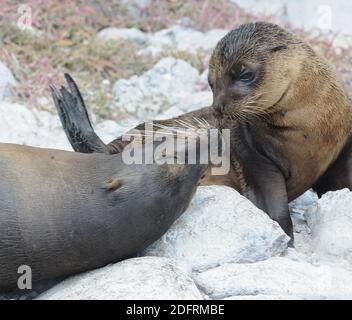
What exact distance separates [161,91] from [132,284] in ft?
17.5

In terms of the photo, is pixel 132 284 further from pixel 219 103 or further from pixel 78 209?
pixel 219 103

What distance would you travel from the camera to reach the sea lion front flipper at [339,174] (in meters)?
5.36

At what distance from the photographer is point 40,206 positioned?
14.0ft

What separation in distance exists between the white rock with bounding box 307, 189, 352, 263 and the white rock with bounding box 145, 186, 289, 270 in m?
0.33

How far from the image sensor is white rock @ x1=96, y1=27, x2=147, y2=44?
10.6 m

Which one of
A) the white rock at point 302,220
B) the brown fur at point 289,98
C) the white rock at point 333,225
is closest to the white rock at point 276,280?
the white rock at point 333,225

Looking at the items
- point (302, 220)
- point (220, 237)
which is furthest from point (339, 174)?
point (220, 237)

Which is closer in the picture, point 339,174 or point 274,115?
point 274,115

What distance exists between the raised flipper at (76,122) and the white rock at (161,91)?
9.97 ft

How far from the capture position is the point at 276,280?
163 inches

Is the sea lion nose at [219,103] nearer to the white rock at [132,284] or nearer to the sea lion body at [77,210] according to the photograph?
the sea lion body at [77,210]

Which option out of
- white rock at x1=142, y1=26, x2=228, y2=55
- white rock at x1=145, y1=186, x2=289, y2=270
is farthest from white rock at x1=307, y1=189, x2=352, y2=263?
white rock at x1=142, y1=26, x2=228, y2=55

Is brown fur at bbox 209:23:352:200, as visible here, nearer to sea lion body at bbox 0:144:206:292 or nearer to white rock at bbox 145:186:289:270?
white rock at bbox 145:186:289:270
